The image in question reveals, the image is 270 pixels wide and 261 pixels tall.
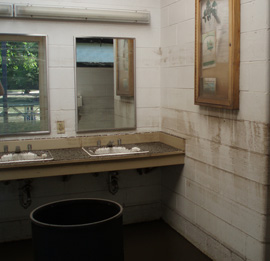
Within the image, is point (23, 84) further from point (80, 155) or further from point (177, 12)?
point (177, 12)

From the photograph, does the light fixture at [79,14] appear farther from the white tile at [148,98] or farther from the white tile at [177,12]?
the white tile at [148,98]

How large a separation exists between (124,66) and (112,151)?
34.3 inches

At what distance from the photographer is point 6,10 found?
3666 mm

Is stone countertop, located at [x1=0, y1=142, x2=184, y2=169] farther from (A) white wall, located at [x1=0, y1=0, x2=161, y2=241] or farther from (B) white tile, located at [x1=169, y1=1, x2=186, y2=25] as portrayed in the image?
(B) white tile, located at [x1=169, y1=1, x2=186, y2=25]

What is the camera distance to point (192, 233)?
3.77m

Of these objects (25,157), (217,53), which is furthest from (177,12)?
(25,157)

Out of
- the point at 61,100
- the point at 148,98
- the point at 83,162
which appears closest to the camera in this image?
the point at 83,162

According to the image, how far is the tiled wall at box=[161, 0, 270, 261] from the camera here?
2.79m

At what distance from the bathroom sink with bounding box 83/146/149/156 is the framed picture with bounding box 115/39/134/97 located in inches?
22.3

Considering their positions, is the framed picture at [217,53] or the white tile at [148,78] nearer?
the framed picture at [217,53]

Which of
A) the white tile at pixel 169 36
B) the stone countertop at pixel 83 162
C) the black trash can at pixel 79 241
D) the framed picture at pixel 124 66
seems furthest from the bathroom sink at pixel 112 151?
the black trash can at pixel 79 241

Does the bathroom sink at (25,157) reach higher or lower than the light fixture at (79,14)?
lower

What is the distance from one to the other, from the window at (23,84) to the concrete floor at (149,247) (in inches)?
41.8

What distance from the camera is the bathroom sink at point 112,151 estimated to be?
12.2 ft
